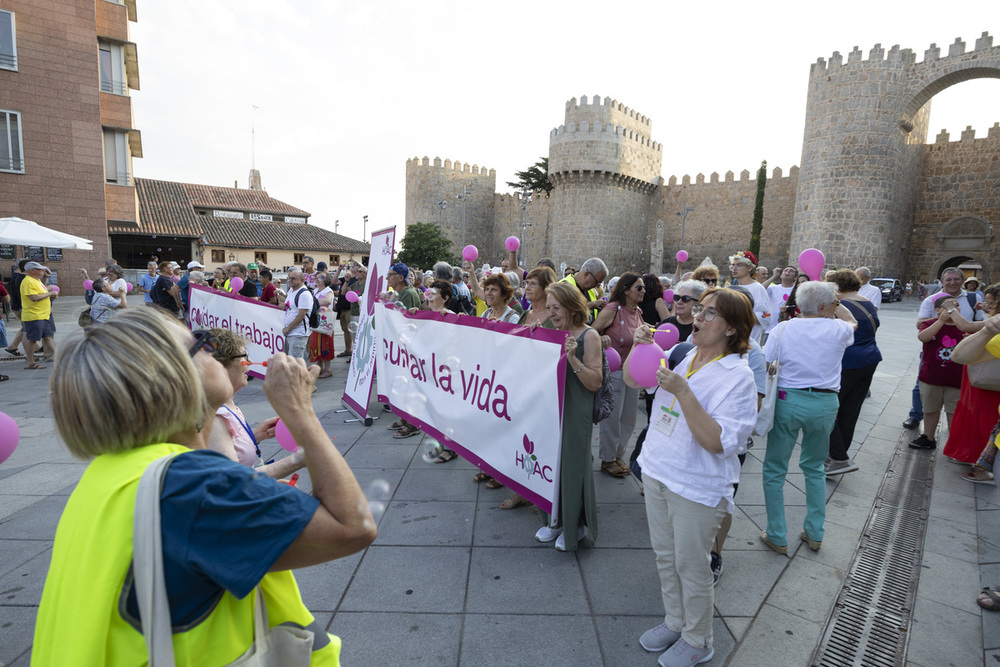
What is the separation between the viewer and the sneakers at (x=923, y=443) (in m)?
5.13

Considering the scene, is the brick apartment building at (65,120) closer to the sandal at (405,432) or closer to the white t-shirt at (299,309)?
the white t-shirt at (299,309)

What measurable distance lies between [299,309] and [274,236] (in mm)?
38281

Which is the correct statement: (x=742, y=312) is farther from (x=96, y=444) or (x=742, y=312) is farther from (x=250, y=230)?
(x=250, y=230)

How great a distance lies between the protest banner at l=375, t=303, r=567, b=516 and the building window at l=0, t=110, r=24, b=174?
64.7ft

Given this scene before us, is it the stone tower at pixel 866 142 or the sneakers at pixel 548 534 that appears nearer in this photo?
the sneakers at pixel 548 534

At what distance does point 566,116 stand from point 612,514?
3194cm

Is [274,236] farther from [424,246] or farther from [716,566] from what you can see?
[716,566]

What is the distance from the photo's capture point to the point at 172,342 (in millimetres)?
1097

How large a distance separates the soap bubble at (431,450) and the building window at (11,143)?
20412mm

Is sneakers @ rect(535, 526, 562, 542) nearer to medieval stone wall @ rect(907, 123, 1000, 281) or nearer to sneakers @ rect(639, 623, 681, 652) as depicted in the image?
sneakers @ rect(639, 623, 681, 652)

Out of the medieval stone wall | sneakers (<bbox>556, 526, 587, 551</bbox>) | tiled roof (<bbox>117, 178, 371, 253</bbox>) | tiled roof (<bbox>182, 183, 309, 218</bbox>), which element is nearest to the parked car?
the medieval stone wall

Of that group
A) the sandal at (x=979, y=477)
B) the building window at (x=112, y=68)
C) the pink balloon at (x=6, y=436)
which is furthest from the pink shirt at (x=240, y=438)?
the building window at (x=112, y=68)

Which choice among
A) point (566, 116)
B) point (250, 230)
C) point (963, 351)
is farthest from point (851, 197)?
point (250, 230)

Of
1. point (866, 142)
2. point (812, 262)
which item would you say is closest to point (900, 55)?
point (866, 142)
